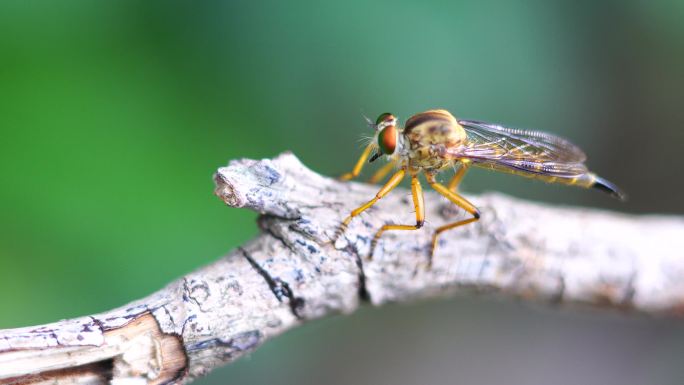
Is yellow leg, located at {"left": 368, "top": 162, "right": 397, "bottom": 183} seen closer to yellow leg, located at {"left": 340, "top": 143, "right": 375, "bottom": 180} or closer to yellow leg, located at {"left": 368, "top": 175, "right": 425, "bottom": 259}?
yellow leg, located at {"left": 340, "top": 143, "right": 375, "bottom": 180}

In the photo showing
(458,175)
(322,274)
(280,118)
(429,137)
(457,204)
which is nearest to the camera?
(322,274)

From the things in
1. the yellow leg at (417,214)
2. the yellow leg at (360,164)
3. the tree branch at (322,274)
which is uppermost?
the yellow leg at (360,164)

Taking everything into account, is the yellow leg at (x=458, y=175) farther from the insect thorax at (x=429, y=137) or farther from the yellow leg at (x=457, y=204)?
the yellow leg at (x=457, y=204)

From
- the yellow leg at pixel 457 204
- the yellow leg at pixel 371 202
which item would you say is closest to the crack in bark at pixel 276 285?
the yellow leg at pixel 371 202

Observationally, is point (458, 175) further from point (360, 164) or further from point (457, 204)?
point (360, 164)

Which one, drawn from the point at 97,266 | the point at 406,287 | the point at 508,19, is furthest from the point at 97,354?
the point at 508,19

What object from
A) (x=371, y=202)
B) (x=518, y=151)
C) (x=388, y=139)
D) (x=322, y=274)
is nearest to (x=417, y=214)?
(x=371, y=202)

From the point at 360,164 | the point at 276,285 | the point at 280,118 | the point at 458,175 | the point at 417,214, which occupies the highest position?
the point at 280,118
